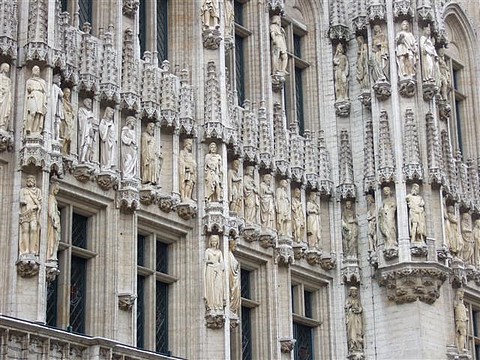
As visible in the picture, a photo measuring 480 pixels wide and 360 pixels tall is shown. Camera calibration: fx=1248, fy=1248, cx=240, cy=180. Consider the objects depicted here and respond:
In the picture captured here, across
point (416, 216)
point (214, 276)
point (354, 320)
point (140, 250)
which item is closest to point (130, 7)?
point (140, 250)

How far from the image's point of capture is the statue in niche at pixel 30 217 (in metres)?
23.7

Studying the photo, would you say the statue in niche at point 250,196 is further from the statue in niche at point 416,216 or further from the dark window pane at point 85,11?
the dark window pane at point 85,11

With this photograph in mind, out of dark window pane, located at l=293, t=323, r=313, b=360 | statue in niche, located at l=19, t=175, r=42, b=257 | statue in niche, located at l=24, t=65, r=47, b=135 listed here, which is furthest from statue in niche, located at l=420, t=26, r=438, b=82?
statue in niche, located at l=19, t=175, r=42, b=257

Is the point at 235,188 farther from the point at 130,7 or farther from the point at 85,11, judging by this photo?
the point at 85,11

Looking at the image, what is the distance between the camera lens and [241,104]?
31938 mm

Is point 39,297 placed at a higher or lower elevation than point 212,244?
lower

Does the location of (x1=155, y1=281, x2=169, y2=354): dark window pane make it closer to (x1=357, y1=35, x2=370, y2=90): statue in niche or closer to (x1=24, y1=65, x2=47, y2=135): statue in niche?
(x1=24, y1=65, x2=47, y2=135): statue in niche

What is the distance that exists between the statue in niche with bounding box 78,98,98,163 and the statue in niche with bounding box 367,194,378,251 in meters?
9.37

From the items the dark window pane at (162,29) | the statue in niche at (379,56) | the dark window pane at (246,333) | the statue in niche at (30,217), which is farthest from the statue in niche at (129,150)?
the statue in niche at (379,56)

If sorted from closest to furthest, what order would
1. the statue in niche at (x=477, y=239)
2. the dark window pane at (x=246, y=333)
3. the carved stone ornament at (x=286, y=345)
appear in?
the dark window pane at (x=246, y=333), the carved stone ornament at (x=286, y=345), the statue in niche at (x=477, y=239)

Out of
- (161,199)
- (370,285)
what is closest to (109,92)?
(161,199)

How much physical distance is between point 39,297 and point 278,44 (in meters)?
12.3

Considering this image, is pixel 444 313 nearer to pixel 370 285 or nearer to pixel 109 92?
pixel 370 285

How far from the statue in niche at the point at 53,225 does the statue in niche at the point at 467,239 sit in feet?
48.0
